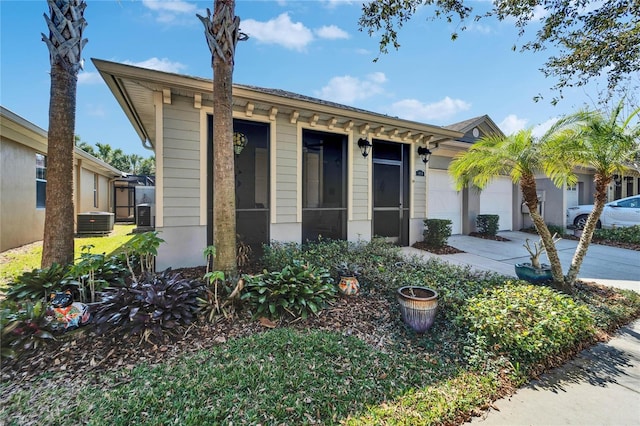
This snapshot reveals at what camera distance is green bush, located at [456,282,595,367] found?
280cm

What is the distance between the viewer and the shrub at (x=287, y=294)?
3.41 m

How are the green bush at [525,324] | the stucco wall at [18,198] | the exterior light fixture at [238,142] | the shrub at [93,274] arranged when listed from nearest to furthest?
1. the green bush at [525,324]
2. the shrub at [93,274]
3. the exterior light fixture at [238,142]
4. the stucco wall at [18,198]

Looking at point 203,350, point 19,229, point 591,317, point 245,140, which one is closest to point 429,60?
point 245,140

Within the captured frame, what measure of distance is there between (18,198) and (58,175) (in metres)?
5.84

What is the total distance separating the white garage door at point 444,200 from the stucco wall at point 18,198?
11.3 metres

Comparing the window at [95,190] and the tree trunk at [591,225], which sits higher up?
the window at [95,190]

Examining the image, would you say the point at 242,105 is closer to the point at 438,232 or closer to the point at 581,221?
the point at 438,232

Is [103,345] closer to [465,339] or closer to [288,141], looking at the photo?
[465,339]

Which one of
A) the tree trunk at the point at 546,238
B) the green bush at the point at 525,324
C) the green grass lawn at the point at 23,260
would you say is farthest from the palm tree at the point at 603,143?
the green grass lawn at the point at 23,260

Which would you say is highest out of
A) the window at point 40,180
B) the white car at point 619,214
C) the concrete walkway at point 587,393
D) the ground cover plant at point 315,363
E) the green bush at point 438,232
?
the window at point 40,180

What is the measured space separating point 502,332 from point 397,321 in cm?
107

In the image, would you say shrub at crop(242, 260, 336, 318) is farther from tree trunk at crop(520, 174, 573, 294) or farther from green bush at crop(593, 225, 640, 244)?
green bush at crop(593, 225, 640, 244)

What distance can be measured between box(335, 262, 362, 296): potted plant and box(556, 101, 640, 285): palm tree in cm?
349

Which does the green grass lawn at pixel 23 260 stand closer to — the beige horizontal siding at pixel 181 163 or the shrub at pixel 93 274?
the shrub at pixel 93 274
